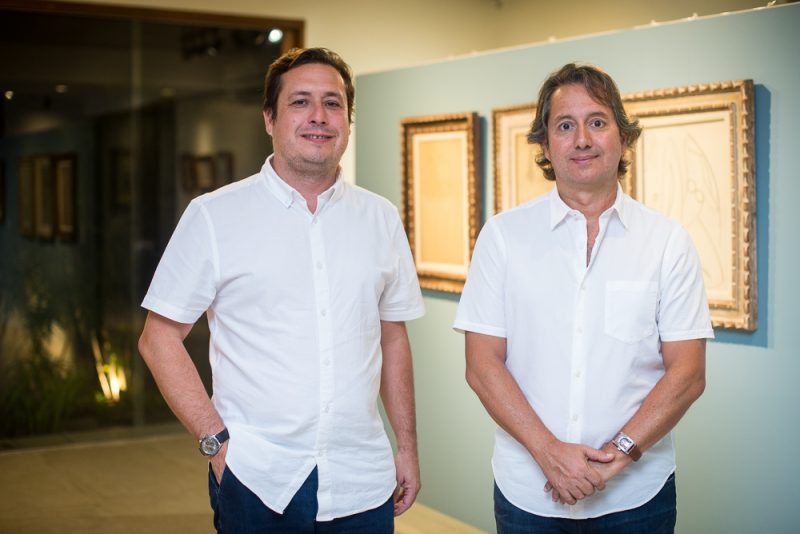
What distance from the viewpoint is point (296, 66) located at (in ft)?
7.79

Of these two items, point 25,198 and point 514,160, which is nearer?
point 514,160

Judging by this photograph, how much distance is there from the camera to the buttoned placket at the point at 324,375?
223 cm

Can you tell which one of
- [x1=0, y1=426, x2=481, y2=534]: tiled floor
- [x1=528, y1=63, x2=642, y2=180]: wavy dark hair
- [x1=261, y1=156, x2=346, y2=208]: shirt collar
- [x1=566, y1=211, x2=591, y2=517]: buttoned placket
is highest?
[x1=528, y1=63, x2=642, y2=180]: wavy dark hair

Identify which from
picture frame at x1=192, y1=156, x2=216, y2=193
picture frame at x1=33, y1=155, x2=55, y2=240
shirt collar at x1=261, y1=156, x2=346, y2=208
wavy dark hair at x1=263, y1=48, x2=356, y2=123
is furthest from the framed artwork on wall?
shirt collar at x1=261, y1=156, x2=346, y2=208

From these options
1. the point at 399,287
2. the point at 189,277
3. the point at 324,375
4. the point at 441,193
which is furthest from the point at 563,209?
the point at 441,193

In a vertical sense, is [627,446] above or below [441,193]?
below

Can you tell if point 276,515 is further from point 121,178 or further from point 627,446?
point 121,178

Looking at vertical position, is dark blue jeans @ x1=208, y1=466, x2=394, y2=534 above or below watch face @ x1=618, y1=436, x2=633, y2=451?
below

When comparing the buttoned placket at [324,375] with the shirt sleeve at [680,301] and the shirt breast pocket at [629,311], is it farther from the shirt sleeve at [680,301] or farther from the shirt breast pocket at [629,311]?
the shirt sleeve at [680,301]

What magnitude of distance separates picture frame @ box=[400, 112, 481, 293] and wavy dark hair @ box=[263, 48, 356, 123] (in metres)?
2.10

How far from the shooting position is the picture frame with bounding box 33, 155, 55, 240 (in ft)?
20.5

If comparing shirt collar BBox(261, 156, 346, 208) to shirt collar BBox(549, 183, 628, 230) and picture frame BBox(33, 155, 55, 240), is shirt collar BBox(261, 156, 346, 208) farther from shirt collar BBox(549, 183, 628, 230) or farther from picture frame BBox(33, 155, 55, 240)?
picture frame BBox(33, 155, 55, 240)

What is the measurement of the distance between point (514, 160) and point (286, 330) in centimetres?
231

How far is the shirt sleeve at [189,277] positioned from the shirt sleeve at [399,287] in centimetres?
44
